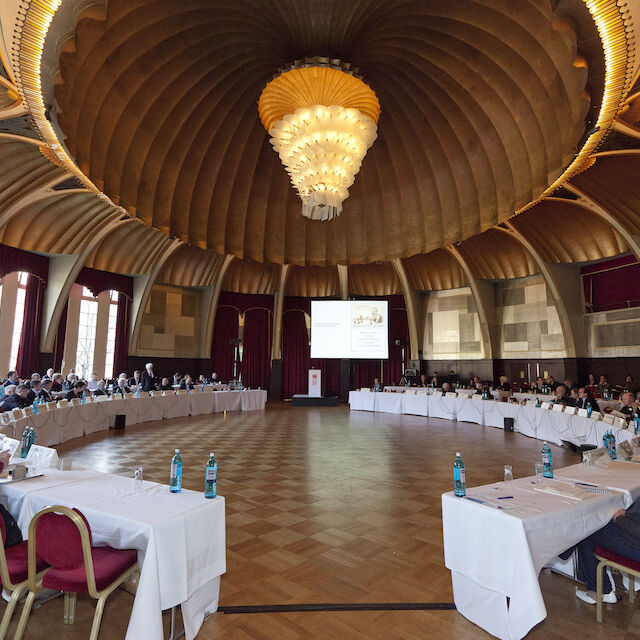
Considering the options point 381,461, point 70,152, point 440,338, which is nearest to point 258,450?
point 381,461

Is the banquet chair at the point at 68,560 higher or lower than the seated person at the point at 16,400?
lower

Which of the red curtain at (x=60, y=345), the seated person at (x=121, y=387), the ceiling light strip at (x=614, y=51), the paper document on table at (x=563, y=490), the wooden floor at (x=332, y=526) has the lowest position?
the wooden floor at (x=332, y=526)

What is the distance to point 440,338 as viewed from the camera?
18.5 m

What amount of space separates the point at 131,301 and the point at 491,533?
645 inches

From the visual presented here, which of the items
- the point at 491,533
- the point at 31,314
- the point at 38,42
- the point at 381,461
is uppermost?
the point at 38,42

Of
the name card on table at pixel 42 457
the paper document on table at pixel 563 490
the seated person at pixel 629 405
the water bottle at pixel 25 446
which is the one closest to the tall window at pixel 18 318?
the water bottle at pixel 25 446

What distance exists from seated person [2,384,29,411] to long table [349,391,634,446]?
32.3ft

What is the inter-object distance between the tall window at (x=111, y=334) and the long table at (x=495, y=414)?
30.2 ft

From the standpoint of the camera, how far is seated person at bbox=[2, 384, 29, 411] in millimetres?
7299

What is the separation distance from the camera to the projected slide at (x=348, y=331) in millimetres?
17516

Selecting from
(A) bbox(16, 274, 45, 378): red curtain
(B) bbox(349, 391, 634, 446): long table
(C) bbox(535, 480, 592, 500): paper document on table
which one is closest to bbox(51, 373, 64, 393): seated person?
(A) bbox(16, 274, 45, 378): red curtain

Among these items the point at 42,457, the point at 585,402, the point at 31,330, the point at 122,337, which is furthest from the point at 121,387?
the point at 585,402

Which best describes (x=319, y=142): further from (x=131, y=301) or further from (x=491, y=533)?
(x=131, y=301)

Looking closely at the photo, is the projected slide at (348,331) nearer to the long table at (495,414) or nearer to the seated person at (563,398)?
the long table at (495,414)
